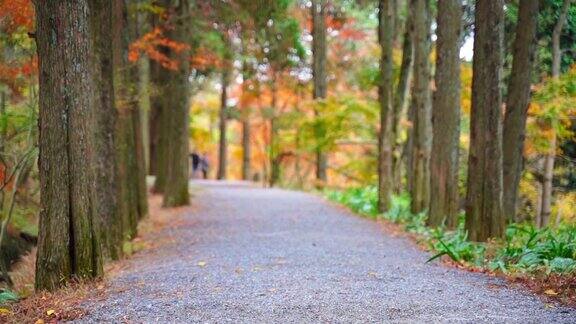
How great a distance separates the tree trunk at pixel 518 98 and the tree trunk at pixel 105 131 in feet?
23.3

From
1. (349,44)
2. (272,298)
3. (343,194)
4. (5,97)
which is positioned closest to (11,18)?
(5,97)

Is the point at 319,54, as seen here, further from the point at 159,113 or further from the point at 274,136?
the point at 159,113

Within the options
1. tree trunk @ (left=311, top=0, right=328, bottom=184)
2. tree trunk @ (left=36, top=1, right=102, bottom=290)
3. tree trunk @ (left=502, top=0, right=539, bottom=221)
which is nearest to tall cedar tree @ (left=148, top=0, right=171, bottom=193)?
tree trunk @ (left=36, top=1, right=102, bottom=290)

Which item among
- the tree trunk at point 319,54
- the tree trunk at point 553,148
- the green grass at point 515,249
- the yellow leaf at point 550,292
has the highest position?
the tree trunk at point 319,54

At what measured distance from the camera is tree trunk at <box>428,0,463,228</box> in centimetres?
1081

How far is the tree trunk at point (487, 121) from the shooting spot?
28.7 ft

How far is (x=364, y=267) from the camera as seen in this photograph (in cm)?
790

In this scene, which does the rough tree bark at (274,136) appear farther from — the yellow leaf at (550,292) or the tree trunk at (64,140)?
the yellow leaf at (550,292)

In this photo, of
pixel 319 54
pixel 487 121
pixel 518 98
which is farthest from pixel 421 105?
pixel 319 54

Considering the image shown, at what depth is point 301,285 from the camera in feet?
21.8

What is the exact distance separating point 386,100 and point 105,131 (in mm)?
7368

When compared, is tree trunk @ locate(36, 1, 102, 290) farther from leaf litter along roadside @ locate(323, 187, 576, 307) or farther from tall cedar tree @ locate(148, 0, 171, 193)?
tall cedar tree @ locate(148, 0, 171, 193)

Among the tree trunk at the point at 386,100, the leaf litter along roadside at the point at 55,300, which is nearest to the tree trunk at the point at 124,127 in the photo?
the leaf litter along roadside at the point at 55,300

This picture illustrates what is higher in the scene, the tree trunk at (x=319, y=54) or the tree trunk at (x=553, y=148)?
the tree trunk at (x=319, y=54)
